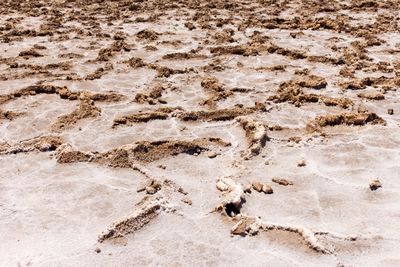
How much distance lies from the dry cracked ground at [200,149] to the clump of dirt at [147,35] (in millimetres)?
60

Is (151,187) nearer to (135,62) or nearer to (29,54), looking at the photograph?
(135,62)

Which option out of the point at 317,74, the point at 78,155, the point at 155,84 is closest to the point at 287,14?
the point at 317,74

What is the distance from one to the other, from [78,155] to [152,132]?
926 mm

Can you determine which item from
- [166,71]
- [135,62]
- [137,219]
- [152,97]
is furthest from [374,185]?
[135,62]

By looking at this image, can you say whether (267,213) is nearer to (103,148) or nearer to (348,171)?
(348,171)

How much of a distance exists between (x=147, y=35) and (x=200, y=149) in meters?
5.28

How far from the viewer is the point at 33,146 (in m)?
5.29

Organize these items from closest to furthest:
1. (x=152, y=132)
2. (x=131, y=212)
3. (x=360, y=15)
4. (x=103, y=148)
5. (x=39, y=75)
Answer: (x=131, y=212) → (x=103, y=148) → (x=152, y=132) → (x=39, y=75) → (x=360, y=15)

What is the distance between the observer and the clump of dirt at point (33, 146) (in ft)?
17.1

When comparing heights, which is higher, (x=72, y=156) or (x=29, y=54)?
(x=72, y=156)

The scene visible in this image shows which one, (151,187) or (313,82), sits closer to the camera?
(151,187)

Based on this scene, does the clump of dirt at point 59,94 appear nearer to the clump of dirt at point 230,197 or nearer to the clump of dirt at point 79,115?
the clump of dirt at point 79,115

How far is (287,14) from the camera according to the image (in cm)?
1230

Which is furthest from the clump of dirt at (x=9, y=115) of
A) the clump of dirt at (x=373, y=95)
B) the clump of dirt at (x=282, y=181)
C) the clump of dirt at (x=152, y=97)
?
the clump of dirt at (x=373, y=95)
